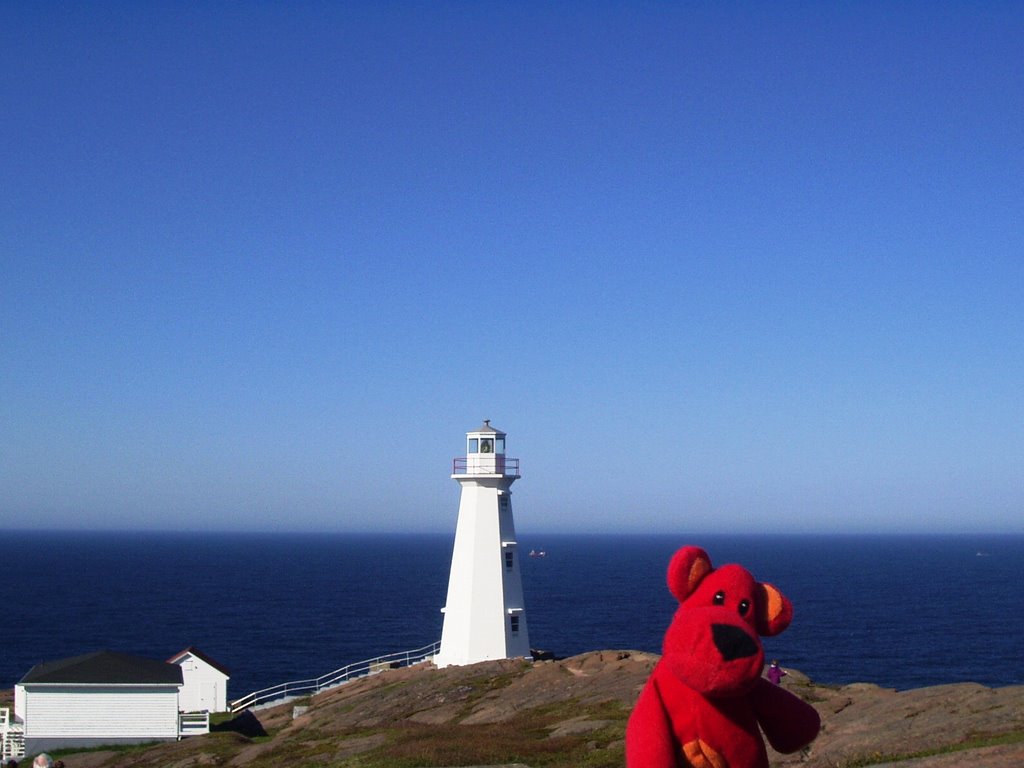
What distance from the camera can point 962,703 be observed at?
19188 millimetres

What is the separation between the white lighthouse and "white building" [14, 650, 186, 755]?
9.63m

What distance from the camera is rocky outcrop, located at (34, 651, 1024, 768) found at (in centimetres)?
1689

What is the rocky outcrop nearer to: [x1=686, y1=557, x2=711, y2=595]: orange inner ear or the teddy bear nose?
[x1=686, y1=557, x2=711, y2=595]: orange inner ear

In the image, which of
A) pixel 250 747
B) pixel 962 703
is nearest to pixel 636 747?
pixel 962 703

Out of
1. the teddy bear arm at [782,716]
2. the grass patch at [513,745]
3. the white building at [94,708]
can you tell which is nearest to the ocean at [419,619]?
the white building at [94,708]

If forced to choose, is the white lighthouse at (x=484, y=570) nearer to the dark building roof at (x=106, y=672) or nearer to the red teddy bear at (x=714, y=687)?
the dark building roof at (x=106, y=672)

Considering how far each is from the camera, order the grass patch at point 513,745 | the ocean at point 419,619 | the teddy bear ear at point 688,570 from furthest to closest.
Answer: the ocean at point 419,619 < the grass patch at point 513,745 < the teddy bear ear at point 688,570

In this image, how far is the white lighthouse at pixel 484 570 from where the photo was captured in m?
34.9

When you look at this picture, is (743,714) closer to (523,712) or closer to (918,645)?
(523,712)

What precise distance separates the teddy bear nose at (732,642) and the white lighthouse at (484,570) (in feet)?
86.5

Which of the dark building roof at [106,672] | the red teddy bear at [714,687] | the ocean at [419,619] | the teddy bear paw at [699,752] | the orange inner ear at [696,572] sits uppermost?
the orange inner ear at [696,572]

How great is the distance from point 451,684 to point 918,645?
179 feet

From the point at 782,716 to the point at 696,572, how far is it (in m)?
1.73

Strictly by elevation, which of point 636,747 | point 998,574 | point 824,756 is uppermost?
point 636,747
